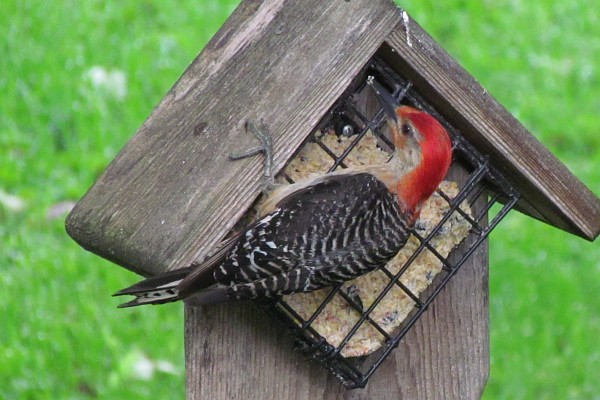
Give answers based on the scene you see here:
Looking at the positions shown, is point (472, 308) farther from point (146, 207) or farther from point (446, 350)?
point (146, 207)

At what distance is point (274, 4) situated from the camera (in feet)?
10.3

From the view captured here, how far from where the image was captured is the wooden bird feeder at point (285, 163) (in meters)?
2.98

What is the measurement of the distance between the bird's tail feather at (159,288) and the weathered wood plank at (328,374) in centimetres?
22

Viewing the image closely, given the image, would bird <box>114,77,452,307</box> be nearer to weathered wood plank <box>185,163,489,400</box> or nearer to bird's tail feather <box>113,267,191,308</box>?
bird's tail feather <box>113,267,191,308</box>

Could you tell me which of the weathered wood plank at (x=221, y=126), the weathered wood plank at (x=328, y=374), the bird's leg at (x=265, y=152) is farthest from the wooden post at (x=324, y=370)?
the bird's leg at (x=265, y=152)

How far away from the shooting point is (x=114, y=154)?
19.7 ft

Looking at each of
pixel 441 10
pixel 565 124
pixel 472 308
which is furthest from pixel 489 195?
pixel 441 10

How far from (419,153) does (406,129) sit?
9 cm

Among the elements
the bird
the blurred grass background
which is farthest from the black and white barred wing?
the blurred grass background

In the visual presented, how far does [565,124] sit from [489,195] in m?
3.35

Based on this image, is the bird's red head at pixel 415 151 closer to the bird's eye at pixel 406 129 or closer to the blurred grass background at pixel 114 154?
the bird's eye at pixel 406 129

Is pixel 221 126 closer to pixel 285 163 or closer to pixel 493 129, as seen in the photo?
pixel 285 163

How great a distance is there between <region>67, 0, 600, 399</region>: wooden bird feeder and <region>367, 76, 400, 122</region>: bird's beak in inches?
2.9

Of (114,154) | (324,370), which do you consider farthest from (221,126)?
(114,154)
